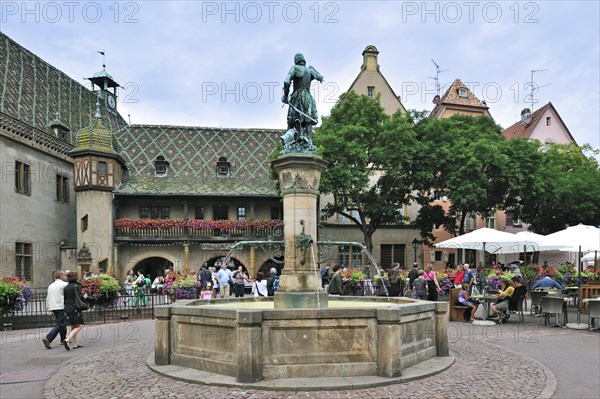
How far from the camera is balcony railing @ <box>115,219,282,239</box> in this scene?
109 ft

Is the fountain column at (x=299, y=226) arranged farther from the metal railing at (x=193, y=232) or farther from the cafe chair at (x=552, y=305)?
the metal railing at (x=193, y=232)

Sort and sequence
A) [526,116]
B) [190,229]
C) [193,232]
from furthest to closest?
[526,116], [193,232], [190,229]

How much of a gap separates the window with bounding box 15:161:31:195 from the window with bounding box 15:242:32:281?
3.05 metres

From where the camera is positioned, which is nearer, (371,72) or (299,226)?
(299,226)

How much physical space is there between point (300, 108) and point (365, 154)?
61.2 feet

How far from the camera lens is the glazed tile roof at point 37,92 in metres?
29.8

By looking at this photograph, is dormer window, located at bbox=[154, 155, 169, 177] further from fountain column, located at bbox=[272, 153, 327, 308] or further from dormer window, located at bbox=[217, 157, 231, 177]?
fountain column, located at bbox=[272, 153, 327, 308]

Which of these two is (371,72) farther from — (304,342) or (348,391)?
(348,391)

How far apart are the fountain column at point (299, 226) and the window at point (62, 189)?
26711 mm

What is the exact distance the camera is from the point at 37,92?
33281 mm

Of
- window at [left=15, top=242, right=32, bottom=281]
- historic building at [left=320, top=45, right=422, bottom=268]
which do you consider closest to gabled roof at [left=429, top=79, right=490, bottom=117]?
historic building at [left=320, top=45, right=422, bottom=268]

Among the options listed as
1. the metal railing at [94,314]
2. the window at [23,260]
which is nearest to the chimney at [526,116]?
the metal railing at [94,314]

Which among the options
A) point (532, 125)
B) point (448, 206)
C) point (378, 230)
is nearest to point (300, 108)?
point (378, 230)

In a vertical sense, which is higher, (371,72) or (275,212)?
(371,72)
